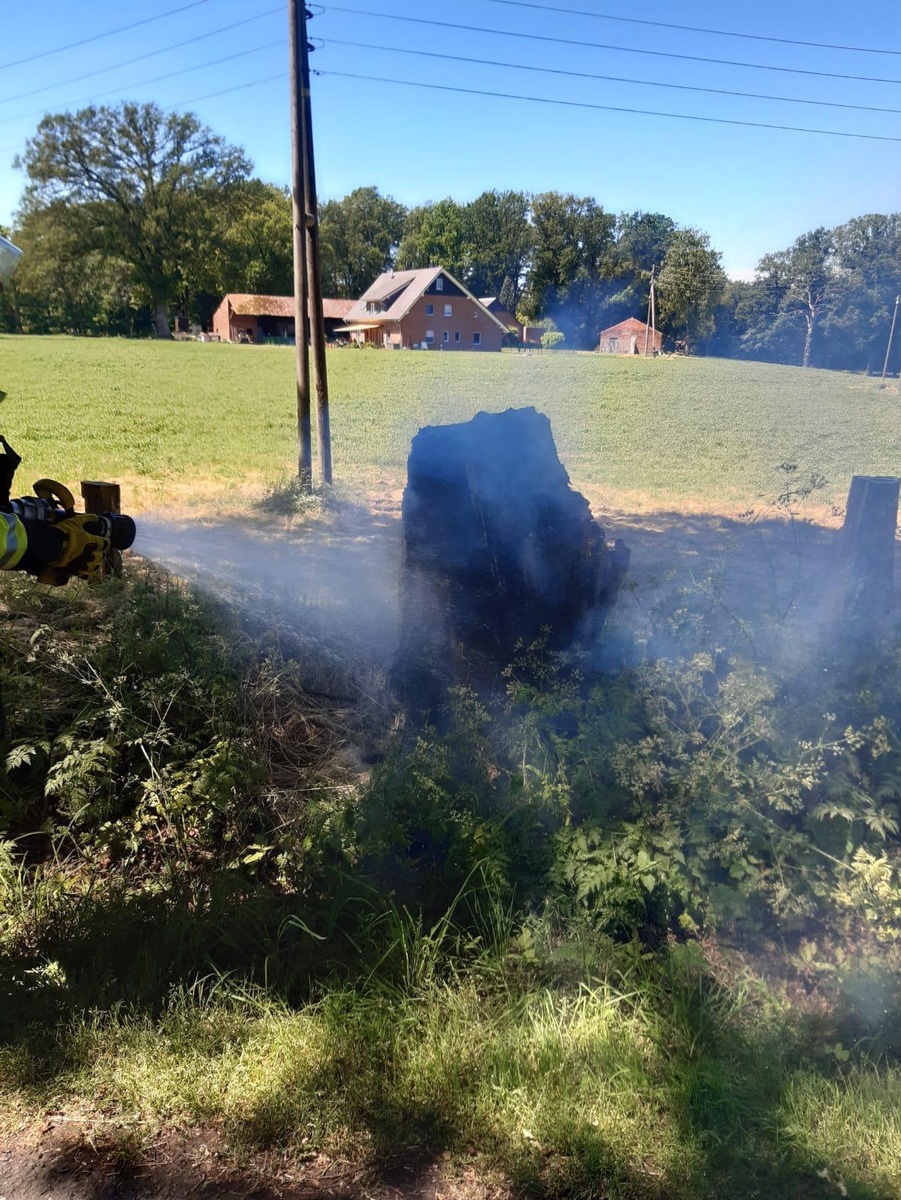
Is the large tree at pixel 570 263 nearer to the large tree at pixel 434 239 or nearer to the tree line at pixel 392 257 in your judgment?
the tree line at pixel 392 257

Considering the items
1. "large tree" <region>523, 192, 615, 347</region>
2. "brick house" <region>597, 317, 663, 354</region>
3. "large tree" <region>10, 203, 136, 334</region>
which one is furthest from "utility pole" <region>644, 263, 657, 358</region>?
"large tree" <region>10, 203, 136, 334</region>

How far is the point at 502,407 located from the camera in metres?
14.1

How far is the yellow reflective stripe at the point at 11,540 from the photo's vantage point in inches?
92.0

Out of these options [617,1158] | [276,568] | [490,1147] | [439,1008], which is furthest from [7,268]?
[276,568]

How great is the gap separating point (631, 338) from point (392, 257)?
4770 cm

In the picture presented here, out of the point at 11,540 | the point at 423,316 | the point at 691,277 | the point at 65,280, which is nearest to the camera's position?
the point at 11,540

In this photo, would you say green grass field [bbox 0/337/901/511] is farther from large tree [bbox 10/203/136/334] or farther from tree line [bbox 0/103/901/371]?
large tree [bbox 10/203/136/334]

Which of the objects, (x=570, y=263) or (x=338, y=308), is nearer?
→ (x=570, y=263)

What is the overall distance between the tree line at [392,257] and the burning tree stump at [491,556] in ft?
7.36

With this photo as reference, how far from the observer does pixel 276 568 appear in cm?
647

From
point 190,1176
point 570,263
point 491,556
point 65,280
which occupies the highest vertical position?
point 65,280

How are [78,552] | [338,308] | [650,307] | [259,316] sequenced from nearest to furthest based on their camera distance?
[78,552]
[650,307]
[338,308]
[259,316]

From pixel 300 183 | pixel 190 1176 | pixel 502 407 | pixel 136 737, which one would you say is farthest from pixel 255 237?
pixel 190 1176

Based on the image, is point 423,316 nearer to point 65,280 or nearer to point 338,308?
point 338,308
